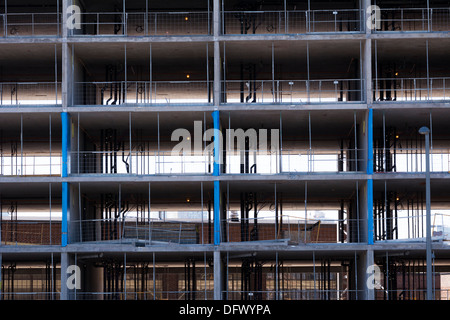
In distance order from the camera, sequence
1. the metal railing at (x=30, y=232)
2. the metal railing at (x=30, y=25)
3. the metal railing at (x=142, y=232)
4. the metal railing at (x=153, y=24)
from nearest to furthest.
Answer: the metal railing at (x=142, y=232) < the metal railing at (x=153, y=24) < the metal railing at (x=30, y=25) < the metal railing at (x=30, y=232)

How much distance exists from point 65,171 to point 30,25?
7.96m

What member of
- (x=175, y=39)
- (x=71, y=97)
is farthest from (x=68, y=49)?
(x=175, y=39)

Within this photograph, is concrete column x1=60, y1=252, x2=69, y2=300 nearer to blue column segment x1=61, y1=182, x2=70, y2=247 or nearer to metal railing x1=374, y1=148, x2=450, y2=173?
blue column segment x1=61, y1=182, x2=70, y2=247

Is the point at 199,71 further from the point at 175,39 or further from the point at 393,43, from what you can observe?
the point at 393,43

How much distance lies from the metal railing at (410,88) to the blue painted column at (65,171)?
41.1 feet

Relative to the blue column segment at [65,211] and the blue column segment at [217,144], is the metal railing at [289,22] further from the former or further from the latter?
the blue column segment at [65,211]

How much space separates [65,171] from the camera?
3372 cm

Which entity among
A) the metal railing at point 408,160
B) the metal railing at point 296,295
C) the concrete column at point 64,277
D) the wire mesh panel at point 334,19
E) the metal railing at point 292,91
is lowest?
the metal railing at point 296,295

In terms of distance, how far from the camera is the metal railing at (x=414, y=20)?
3707cm

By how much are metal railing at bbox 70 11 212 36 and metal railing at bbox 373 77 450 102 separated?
756 centimetres

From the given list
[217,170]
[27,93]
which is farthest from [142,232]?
[27,93]

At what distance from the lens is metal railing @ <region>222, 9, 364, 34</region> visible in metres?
37.0

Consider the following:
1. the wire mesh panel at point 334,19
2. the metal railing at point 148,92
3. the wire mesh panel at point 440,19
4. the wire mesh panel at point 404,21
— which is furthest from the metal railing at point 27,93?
the wire mesh panel at point 440,19

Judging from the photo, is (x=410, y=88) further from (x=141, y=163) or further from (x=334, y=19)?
(x=141, y=163)
